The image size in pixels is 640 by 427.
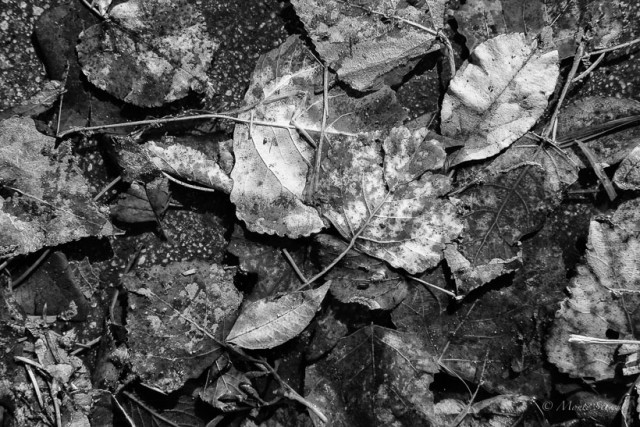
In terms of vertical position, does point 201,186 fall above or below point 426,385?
above

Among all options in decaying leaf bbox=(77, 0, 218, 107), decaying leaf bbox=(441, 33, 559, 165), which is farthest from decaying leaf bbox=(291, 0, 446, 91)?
decaying leaf bbox=(77, 0, 218, 107)

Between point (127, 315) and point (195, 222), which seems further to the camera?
point (195, 222)

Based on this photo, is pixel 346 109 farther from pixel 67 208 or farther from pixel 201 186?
pixel 67 208

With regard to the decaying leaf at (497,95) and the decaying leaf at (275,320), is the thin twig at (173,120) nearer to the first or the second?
the decaying leaf at (497,95)

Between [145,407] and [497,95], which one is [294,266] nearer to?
[145,407]

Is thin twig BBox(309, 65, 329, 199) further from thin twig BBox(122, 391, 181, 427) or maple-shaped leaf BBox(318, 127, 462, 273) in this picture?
thin twig BBox(122, 391, 181, 427)

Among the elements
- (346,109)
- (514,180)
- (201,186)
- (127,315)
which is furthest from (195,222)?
(514,180)

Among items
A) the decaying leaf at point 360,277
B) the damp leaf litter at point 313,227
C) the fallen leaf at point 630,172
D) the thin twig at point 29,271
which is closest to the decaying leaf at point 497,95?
the damp leaf litter at point 313,227
